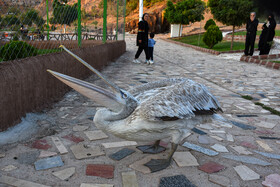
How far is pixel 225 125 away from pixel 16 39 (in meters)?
3.64

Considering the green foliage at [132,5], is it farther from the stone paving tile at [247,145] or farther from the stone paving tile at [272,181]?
the stone paving tile at [272,181]

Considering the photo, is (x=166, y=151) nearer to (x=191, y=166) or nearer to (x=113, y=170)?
(x=191, y=166)

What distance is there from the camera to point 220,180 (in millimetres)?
2580

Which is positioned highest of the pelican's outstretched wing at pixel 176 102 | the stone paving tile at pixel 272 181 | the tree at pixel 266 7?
the tree at pixel 266 7

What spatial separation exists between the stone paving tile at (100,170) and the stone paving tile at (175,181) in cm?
53

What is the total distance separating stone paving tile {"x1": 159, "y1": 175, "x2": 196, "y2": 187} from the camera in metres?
2.47

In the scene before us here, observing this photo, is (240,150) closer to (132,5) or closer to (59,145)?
(59,145)

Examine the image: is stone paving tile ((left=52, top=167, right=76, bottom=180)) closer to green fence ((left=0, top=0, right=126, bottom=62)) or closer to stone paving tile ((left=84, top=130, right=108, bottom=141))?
stone paving tile ((left=84, top=130, right=108, bottom=141))

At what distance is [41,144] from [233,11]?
13631 millimetres

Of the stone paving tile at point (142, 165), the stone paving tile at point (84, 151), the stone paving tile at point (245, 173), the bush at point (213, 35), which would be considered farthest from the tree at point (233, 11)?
the stone paving tile at point (84, 151)

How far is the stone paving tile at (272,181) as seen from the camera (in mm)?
2545

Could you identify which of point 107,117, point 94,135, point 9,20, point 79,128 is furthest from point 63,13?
point 107,117

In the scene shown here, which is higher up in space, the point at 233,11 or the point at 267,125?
the point at 233,11

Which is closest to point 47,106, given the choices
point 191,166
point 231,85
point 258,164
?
point 191,166
